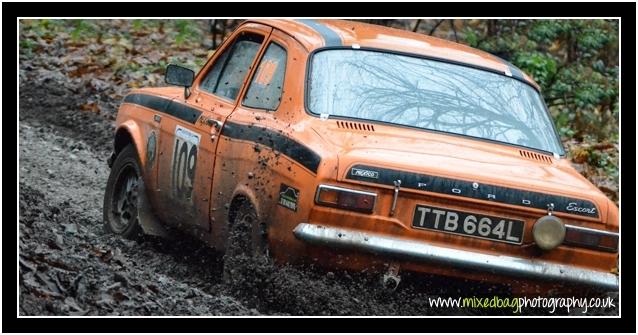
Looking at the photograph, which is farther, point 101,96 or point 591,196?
point 101,96

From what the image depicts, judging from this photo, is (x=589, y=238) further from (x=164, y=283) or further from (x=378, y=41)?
(x=164, y=283)

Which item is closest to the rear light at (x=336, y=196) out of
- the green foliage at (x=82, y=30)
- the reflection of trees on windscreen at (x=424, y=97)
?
the reflection of trees on windscreen at (x=424, y=97)

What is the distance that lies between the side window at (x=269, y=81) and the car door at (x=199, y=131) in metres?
0.13

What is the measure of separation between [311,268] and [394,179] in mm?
602

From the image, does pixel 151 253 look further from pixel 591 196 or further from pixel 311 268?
pixel 591 196

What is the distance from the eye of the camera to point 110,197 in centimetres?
816

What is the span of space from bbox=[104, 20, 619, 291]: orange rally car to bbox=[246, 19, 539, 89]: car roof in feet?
0.06

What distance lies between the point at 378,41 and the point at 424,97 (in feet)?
1.81

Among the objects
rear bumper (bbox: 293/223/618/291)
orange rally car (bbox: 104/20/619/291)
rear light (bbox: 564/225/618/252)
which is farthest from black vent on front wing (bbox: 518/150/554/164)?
rear bumper (bbox: 293/223/618/291)

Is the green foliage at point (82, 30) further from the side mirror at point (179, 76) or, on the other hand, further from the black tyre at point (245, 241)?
the black tyre at point (245, 241)

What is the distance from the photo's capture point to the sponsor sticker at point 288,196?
5500 mm

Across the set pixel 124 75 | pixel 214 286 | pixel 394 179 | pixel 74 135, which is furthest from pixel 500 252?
pixel 124 75

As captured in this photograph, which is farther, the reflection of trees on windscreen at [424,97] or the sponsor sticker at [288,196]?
the reflection of trees on windscreen at [424,97]

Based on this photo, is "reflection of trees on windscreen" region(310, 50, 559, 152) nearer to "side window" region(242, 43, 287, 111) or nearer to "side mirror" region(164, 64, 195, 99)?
"side window" region(242, 43, 287, 111)
